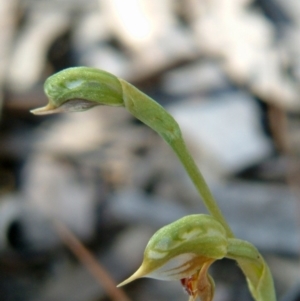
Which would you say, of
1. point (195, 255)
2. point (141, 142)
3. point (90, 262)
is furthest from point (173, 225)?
point (141, 142)

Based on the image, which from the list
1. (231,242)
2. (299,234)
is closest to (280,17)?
(299,234)


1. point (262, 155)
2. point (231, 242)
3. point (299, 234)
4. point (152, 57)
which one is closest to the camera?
point (231, 242)

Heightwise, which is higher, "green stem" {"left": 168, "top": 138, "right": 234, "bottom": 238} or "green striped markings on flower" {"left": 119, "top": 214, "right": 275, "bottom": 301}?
"green stem" {"left": 168, "top": 138, "right": 234, "bottom": 238}

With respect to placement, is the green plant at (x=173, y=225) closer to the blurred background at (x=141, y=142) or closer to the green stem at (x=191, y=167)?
the green stem at (x=191, y=167)

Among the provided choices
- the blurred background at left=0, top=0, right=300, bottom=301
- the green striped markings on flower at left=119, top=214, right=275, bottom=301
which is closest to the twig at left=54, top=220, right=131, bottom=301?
the blurred background at left=0, top=0, right=300, bottom=301

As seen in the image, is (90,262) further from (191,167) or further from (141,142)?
(191,167)

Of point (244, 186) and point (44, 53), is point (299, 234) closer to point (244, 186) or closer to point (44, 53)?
point (244, 186)

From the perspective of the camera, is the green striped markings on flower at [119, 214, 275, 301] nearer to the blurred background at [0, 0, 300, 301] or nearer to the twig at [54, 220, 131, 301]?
the blurred background at [0, 0, 300, 301]
